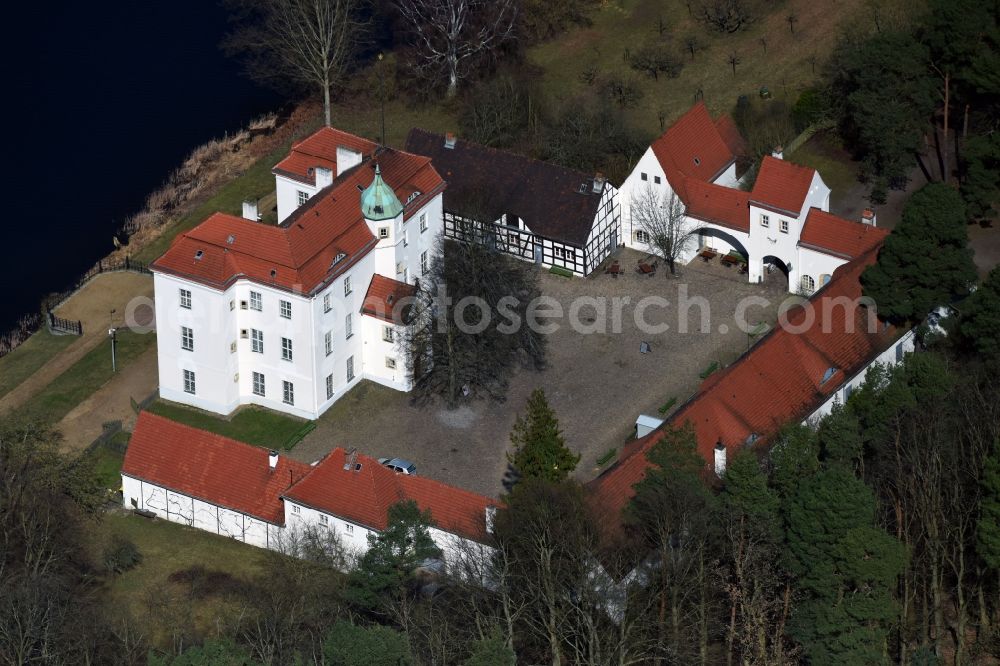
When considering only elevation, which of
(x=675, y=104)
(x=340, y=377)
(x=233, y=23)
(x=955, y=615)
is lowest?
(x=955, y=615)

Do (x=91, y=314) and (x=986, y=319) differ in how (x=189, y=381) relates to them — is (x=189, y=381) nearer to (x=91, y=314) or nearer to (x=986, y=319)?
(x=91, y=314)

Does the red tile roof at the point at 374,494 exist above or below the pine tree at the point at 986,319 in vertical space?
below

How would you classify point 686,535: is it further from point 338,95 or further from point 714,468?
point 338,95

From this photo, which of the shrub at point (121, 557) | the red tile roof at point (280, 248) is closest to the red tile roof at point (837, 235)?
the red tile roof at point (280, 248)

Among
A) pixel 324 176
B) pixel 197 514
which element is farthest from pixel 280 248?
pixel 197 514

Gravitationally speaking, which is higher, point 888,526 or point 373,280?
point 373,280

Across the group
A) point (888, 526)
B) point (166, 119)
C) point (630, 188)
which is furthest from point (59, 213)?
point (888, 526)

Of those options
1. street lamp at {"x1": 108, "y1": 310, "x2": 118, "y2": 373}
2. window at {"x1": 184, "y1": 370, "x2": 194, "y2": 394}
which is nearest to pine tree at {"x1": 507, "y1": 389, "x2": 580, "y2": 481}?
window at {"x1": 184, "y1": 370, "x2": 194, "y2": 394}

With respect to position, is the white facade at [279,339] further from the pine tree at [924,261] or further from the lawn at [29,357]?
the pine tree at [924,261]
